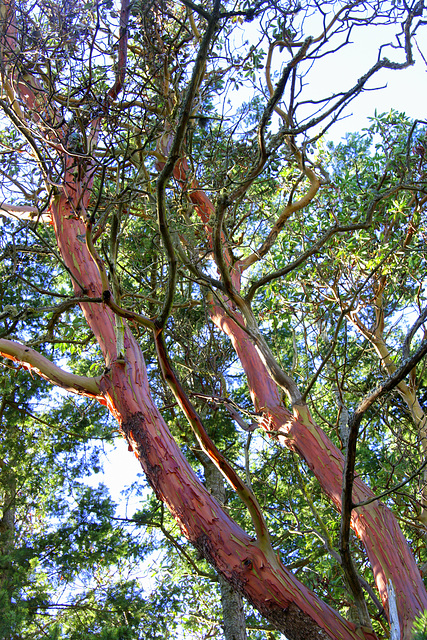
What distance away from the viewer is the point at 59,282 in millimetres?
8672

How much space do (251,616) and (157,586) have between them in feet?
5.08

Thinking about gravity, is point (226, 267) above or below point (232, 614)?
above

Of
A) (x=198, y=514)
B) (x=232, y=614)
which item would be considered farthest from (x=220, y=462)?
(x=232, y=614)

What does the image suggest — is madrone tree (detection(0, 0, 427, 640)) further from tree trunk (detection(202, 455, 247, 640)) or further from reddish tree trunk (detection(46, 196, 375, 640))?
tree trunk (detection(202, 455, 247, 640))

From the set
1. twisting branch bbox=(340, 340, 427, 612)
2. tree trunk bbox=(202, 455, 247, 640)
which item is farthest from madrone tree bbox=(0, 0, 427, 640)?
tree trunk bbox=(202, 455, 247, 640)

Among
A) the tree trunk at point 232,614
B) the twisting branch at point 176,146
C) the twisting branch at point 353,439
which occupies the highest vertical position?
the twisting branch at point 176,146

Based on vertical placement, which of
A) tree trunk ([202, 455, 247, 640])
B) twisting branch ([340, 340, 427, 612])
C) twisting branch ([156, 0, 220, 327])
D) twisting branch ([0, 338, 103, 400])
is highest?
twisting branch ([0, 338, 103, 400])

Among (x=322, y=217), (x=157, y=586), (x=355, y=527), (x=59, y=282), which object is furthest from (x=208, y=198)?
(x=157, y=586)

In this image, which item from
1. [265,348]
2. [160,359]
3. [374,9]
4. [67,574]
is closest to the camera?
[160,359]

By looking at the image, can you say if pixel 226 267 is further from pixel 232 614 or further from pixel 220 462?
pixel 232 614

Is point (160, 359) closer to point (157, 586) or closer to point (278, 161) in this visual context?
point (278, 161)

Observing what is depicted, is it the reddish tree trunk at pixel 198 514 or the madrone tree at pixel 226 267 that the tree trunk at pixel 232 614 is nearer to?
the madrone tree at pixel 226 267

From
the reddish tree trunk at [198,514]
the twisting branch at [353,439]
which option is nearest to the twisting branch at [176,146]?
the reddish tree trunk at [198,514]

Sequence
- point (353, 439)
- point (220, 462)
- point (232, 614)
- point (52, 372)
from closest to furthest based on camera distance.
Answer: point (353, 439) < point (220, 462) < point (52, 372) < point (232, 614)
